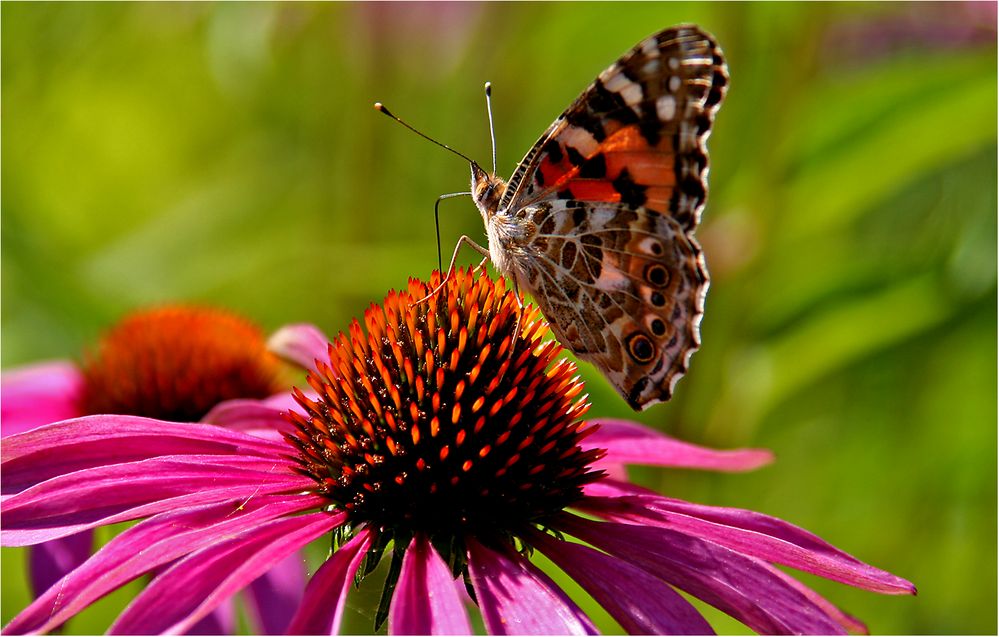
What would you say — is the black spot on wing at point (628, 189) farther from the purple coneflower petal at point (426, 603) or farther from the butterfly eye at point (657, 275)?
the purple coneflower petal at point (426, 603)

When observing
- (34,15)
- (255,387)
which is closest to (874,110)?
(255,387)

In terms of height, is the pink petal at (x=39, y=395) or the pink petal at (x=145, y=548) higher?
the pink petal at (x=39, y=395)

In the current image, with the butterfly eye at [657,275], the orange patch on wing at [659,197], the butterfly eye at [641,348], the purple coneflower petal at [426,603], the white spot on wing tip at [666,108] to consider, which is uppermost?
the white spot on wing tip at [666,108]

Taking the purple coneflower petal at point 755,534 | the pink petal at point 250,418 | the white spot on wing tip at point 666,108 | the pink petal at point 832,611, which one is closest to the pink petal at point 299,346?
the pink petal at point 250,418

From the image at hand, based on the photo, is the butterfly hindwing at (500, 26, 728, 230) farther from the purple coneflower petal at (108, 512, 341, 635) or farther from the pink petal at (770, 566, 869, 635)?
the purple coneflower petal at (108, 512, 341, 635)

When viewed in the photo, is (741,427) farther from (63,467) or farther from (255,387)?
(63,467)

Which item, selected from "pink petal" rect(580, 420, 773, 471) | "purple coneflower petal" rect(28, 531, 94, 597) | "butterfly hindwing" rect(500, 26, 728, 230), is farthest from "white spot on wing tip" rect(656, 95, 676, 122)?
"purple coneflower petal" rect(28, 531, 94, 597)

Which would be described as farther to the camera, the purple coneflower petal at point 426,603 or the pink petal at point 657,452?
the pink petal at point 657,452
